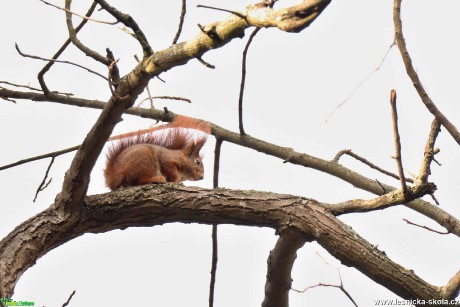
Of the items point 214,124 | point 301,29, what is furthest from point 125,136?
point 301,29

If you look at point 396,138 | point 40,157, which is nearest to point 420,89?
point 396,138

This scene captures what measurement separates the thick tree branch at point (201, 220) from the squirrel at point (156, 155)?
545 mm

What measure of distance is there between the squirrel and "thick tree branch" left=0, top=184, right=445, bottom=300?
0.54 metres

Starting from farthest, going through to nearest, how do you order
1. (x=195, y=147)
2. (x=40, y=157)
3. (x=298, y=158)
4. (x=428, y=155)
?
1. (x=195, y=147)
2. (x=298, y=158)
3. (x=40, y=157)
4. (x=428, y=155)

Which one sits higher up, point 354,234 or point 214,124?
point 214,124

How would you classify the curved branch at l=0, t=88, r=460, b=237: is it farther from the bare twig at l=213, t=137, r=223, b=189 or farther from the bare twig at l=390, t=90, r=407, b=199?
the bare twig at l=390, t=90, r=407, b=199

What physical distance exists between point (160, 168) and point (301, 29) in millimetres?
2090

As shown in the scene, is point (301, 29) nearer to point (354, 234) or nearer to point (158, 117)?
point (354, 234)

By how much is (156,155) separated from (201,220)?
0.86 meters

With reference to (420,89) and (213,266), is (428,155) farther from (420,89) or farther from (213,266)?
(213,266)

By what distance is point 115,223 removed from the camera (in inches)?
119

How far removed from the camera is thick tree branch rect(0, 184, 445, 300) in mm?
2781

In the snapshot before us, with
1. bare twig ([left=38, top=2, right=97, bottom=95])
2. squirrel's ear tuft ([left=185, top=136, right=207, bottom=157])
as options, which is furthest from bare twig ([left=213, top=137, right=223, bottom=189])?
bare twig ([left=38, top=2, right=97, bottom=95])

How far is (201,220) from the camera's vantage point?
9.92ft
